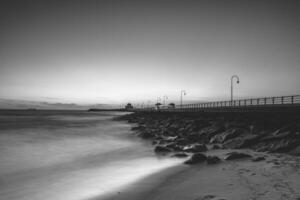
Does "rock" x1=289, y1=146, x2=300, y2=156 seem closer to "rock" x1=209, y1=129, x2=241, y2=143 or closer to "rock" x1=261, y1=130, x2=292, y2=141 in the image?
"rock" x1=261, y1=130, x2=292, y2=141

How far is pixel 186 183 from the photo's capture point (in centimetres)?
727

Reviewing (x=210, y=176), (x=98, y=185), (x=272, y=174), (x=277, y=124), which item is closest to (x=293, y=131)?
(x=277, y=124)

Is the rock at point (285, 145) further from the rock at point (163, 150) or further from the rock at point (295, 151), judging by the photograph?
the rock at point (163, 150)

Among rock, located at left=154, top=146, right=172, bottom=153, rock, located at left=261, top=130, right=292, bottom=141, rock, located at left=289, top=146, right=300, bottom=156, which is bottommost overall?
rock, located at left=154, top=146, right=172, bottom=153

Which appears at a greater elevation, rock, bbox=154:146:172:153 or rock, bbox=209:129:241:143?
rock, bbox=209:129:241:143

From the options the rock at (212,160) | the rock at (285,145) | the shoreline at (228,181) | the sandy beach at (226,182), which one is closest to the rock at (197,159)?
the shoreline at (228,181)

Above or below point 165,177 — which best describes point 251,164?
above

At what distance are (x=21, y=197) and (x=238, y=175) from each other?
777 cm

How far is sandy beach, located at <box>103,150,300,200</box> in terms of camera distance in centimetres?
555

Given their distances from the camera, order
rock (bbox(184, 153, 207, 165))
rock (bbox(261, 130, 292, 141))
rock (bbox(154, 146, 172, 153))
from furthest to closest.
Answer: rock (bbox(154, 146, 172, 153)) < rock (bbox(261, 130, 292, 141)) < rock (bbox(184, 153, 207, 165))

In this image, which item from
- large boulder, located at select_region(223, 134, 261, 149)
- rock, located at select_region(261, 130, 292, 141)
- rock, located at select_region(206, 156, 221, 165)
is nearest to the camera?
rock, located at select_region(206, 156, 221, 165)

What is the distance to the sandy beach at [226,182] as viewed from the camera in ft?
18.2

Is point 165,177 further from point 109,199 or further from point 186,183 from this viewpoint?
point 109,199

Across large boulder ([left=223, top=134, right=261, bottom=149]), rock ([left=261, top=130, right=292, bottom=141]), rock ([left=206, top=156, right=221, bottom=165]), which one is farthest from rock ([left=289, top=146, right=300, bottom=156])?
rock ([left=206, top=156, right=221, bottom=165])
